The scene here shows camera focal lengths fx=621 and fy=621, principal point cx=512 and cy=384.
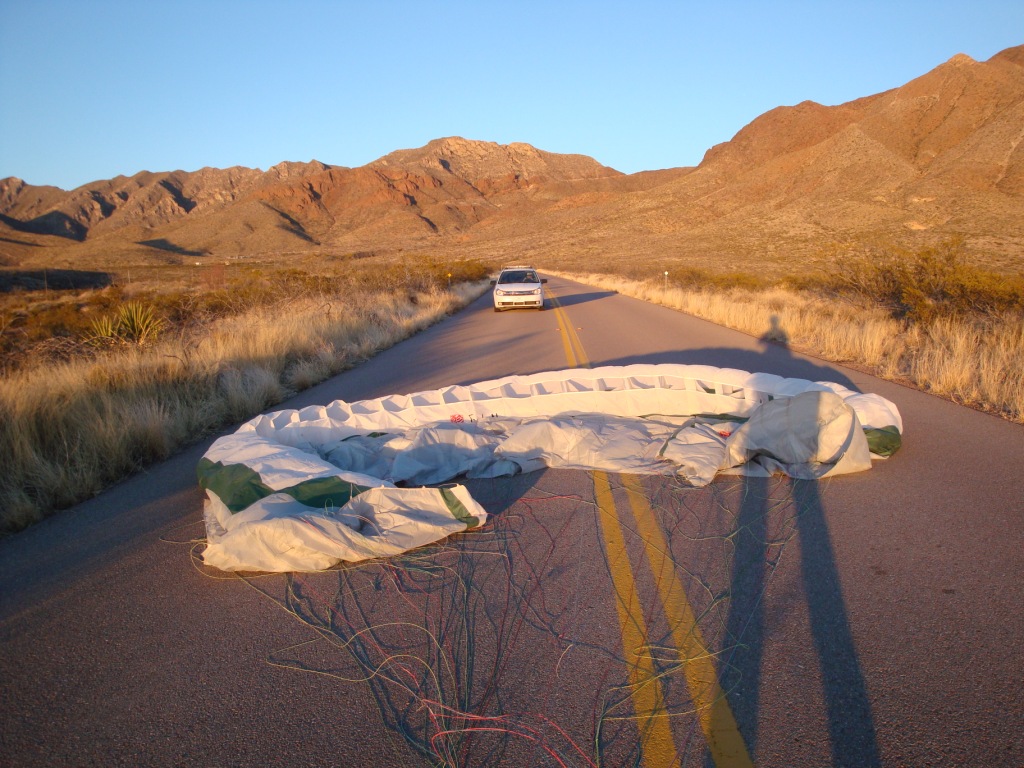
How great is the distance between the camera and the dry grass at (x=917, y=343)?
763cm

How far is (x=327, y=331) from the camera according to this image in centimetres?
1373

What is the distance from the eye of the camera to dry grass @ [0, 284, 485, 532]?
18.1ft

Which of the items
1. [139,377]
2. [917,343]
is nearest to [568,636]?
[139,377]

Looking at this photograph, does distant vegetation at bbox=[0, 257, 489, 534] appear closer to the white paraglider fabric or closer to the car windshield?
the white paraglider fabric

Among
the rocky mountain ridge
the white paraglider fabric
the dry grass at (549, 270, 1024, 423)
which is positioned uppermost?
the rocky mountain ridge

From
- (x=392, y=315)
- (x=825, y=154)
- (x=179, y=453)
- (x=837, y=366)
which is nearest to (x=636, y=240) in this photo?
(x=825, y=154)

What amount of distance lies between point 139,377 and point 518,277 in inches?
632

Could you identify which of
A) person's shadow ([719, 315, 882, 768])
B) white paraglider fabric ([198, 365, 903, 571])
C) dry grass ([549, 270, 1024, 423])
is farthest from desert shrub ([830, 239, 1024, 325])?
person's shadow ([719, 315, 882, 768])

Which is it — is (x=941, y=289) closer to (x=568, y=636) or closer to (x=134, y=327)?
(x=568, y=636)

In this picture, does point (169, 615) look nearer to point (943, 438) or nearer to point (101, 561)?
point (101, 561)

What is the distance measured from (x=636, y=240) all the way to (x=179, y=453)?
76452 mm

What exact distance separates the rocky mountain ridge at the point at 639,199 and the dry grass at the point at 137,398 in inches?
1461

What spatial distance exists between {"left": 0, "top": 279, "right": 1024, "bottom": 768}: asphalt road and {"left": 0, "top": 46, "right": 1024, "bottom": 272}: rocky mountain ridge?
38.1 metres

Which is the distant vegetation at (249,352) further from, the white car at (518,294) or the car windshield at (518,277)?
the car windshield at (518,277)
